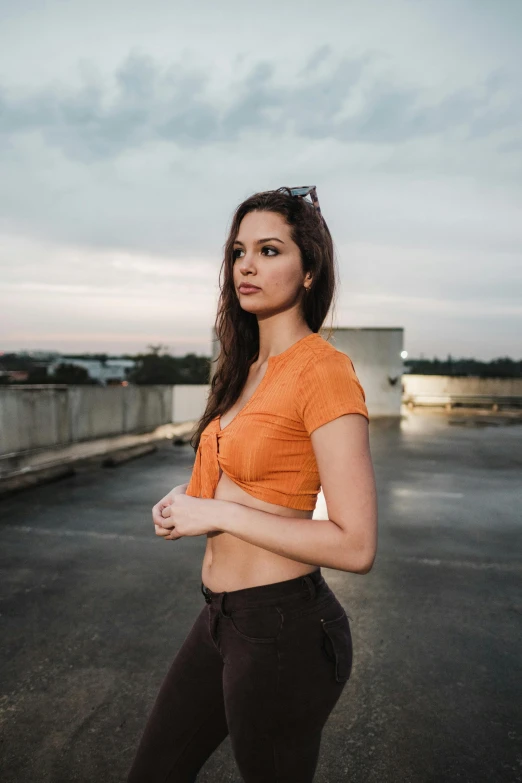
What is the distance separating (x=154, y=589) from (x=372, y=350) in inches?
750

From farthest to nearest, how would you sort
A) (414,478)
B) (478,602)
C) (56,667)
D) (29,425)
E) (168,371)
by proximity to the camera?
(168,371) < (29,425) < (414,478) < (478,602) < (56,667)

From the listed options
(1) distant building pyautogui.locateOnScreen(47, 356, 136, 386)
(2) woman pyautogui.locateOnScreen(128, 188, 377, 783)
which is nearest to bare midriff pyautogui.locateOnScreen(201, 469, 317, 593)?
(2) woman pyautogui.locateOnScreen(128, 188, 377, 783)

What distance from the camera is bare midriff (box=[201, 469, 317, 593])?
4.91 feet

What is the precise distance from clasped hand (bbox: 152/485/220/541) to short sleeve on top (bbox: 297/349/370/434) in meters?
0.36

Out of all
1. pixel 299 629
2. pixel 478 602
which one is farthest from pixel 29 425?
pixel 299 629

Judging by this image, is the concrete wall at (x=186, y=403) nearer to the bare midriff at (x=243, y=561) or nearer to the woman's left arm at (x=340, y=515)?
the bare midriff at (x=243, y=561)

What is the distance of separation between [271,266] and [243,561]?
88 centimetres

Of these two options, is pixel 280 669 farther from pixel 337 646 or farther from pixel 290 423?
pixel 290 423

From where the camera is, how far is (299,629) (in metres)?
1.42

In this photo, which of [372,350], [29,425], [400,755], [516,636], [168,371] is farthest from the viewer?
[168,371]

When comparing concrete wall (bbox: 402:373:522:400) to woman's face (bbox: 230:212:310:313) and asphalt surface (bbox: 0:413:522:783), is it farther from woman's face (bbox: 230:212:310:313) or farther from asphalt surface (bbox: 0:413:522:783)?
woman's face (bbox: 230:212:310:313)

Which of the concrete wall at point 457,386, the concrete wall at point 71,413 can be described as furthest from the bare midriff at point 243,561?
the concrete wall at point 457,386

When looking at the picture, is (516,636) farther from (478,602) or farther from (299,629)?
(299,629)

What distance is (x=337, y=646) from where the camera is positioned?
1.45 meters
